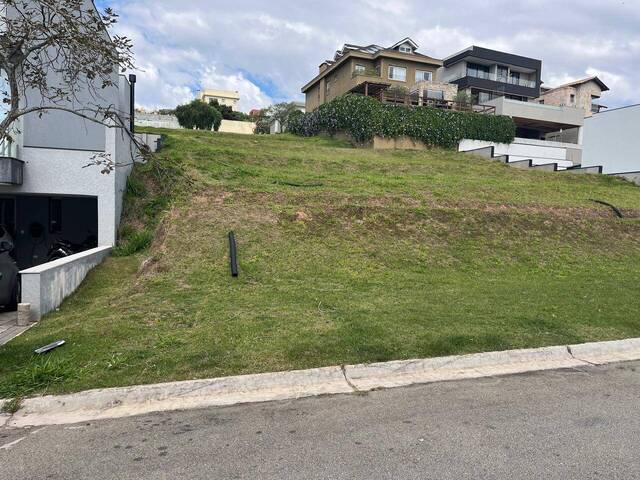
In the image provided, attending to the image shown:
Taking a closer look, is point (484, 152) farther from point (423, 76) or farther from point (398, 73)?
point (423, 76)

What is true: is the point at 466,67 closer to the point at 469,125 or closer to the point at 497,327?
the point at 469,125

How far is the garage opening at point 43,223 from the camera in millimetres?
13641

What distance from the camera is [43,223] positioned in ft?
46.0

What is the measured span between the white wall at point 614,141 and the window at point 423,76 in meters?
17.0

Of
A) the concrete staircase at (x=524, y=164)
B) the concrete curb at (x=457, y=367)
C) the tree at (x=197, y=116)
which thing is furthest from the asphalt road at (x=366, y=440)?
the tree at (x=197, y=116)

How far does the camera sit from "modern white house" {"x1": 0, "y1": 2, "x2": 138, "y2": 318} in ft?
34.3

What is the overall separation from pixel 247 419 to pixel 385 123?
84.7ft

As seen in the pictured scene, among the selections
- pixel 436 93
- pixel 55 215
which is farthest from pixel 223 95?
pixel 55 215

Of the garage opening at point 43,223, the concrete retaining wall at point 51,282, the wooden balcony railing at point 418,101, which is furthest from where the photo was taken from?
the wooden balcony railing at point 418,101

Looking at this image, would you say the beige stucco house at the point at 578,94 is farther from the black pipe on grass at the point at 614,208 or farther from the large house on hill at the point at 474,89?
the black pipe on grass at the point at 614,208

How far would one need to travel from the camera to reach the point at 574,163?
118 ft

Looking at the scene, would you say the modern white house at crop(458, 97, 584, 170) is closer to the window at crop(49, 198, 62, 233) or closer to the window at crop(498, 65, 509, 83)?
the window at crop(498, 65, 509, 83)

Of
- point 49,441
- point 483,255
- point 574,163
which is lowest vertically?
point 49,441

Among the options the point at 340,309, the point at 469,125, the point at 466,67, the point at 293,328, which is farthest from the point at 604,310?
the point at 466,67
